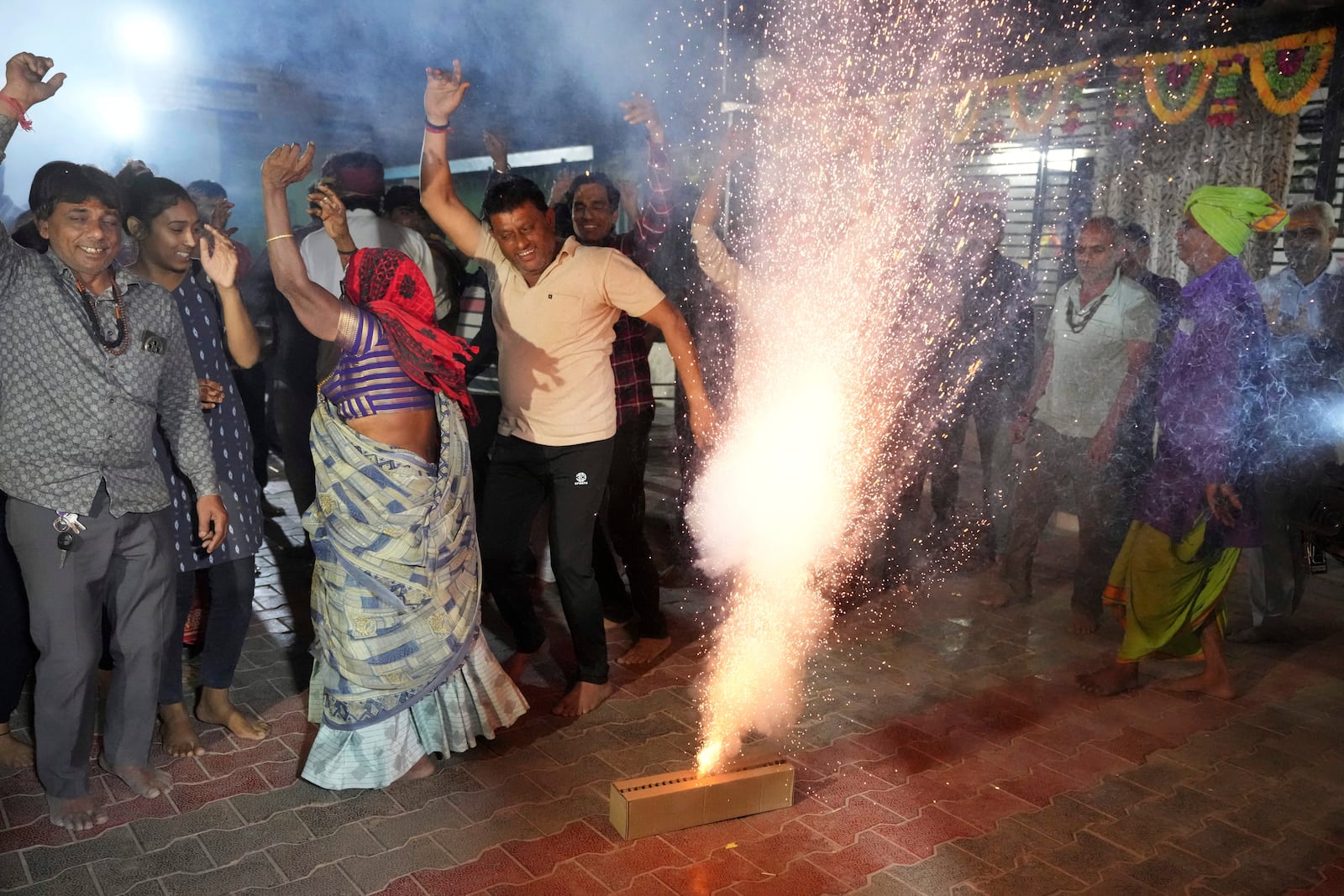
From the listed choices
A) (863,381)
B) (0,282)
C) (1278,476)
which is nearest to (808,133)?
(863,381)

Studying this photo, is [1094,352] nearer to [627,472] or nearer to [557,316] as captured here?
[627,472]

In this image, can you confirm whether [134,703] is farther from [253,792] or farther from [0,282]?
[0,282]

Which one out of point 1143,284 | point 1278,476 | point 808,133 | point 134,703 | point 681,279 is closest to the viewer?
point 134,703

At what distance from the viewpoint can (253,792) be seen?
11.1 feet

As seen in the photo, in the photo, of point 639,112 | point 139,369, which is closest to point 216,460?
point 139,369

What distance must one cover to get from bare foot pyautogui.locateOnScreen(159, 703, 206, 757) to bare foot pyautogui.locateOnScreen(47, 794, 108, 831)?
44cm

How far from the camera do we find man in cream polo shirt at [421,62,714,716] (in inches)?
159

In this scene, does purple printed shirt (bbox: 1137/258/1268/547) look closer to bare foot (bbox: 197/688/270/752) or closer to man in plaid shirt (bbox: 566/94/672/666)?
man in plaid shirt (bbox: 566/94/672/666)

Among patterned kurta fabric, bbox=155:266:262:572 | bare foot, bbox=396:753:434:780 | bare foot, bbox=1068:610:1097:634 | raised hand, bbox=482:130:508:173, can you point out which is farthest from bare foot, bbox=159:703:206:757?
bare foot, bbox=1068:610:1097:634

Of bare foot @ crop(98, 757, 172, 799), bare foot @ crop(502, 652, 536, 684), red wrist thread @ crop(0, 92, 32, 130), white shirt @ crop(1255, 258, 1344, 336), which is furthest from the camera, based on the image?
white shirt @ crop(1255, 258, 1344, 336)

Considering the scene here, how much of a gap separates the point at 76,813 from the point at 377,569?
1124 mm

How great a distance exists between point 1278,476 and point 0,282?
Answer: 5.53m

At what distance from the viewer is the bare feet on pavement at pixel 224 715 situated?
3819 millimetres

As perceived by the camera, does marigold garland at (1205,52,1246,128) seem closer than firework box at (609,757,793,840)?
No
